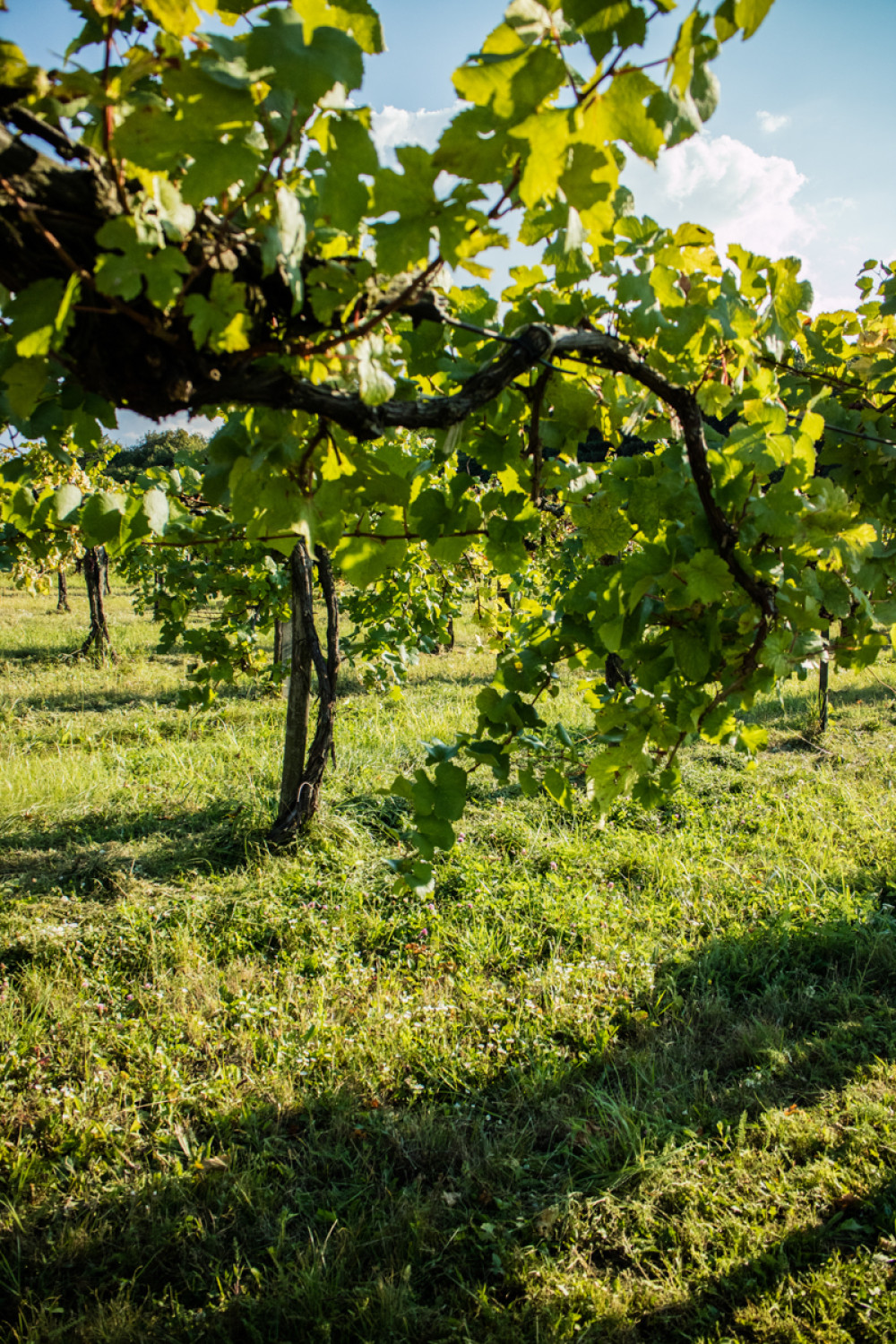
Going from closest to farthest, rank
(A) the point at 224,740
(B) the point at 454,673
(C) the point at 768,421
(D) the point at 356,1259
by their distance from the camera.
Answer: (C) the point at 768,421, (D) the point at 356,1259, (A) the point at 224,740, (B) the point at 454,673

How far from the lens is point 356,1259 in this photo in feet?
7.03

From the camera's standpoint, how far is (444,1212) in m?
2.31

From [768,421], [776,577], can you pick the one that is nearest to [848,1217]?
[776,577]

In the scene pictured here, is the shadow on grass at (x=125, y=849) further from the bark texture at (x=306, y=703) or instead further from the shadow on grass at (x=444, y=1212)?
the shadow on grass at (x=444, y=1212)

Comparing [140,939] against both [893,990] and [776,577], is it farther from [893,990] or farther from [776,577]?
[893,990]

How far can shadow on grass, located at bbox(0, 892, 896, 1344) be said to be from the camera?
1.99 meters

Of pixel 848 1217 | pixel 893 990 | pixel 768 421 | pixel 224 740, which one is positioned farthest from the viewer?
pixel 224 740

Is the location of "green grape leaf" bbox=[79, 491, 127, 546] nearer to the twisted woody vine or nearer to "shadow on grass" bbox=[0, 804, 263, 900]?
the twisted woody vine

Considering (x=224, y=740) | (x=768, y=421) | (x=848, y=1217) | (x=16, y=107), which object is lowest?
(x=848, y=1217)

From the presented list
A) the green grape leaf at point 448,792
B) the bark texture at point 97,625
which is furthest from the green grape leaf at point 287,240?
the bark texture at point 97,625

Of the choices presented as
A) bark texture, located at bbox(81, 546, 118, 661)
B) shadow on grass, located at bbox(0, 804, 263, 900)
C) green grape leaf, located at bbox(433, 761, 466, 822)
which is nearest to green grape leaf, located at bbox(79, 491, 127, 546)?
green grape leaf, located at bbox(433, 761, 466, 822)

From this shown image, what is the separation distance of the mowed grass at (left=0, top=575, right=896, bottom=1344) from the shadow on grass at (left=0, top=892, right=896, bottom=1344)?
11mm

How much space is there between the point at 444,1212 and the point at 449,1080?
54 centimetres

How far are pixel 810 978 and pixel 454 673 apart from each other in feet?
27.5
